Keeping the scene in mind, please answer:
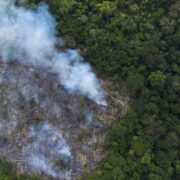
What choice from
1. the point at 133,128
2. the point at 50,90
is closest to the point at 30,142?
the point at 50,90

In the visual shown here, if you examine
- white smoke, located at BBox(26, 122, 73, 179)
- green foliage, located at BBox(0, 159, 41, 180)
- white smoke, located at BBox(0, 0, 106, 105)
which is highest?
white smoke, located at BBox(0, 0, 106, 105)

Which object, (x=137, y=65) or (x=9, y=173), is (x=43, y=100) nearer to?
(x=9, y=173)

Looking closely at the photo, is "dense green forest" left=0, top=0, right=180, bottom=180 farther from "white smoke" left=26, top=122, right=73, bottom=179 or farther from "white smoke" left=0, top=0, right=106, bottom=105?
"white smoke" left=26, top=122, right=73, bottom=179

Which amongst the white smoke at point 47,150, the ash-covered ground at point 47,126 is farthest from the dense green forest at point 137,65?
the white smoke at point 47,150

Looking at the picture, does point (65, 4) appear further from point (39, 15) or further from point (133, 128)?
point (133, 128)

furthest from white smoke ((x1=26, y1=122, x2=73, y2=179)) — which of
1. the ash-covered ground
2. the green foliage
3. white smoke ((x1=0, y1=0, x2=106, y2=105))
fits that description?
white smoke ((x1=0, y1=0, x2=106, y2=105))
